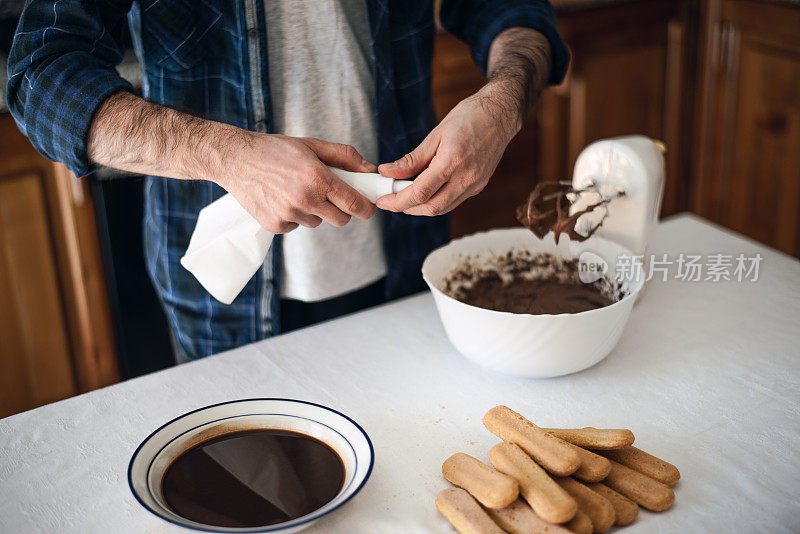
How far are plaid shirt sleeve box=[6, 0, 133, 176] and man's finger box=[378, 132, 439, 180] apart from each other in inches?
14.6

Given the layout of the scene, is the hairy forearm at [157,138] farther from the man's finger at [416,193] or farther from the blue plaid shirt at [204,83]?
the man's finger at [416,193]

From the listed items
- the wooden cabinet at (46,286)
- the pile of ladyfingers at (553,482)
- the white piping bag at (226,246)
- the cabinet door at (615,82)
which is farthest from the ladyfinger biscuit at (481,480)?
the cabinet door at (615,82)

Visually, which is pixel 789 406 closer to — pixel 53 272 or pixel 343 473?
pixel 343 473

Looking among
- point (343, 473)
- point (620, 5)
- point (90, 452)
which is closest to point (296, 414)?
point (343, 473)

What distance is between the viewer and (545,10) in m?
1.32

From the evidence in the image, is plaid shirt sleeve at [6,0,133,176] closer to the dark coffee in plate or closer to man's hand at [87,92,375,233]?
man's hand at [87,92,375,233]

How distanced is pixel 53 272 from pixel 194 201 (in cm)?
78

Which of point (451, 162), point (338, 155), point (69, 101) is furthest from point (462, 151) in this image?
point (69, 101)

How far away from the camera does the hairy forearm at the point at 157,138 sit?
0.95 m

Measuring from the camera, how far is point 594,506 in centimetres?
73

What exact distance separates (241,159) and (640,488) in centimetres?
58

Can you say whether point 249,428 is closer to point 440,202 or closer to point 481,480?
point 481,480

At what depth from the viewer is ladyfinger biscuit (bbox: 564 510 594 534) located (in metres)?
Answer: 0.70

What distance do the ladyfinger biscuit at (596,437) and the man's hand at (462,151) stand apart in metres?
0.33
